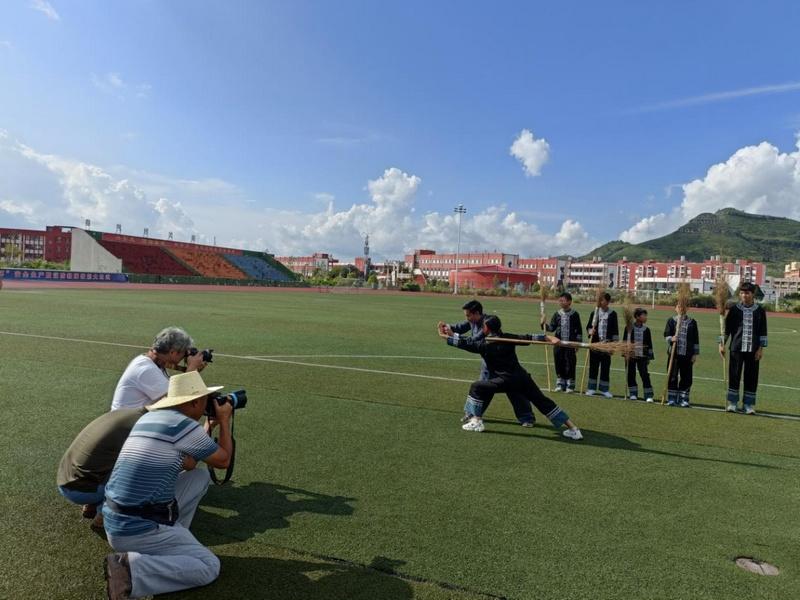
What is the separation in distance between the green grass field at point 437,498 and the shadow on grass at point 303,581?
13 millimetres

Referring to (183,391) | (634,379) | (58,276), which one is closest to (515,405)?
(634,379)

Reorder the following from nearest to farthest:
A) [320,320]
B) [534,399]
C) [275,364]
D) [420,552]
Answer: [420,552] → [534,399] → [275,364] → [320,320]

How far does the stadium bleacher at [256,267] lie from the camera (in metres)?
95.6

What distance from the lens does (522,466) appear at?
5691 millimetres

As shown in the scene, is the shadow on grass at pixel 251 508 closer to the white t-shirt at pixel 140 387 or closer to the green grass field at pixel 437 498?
the green grass field at pixel 437 498

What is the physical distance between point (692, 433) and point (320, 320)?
54.9ft

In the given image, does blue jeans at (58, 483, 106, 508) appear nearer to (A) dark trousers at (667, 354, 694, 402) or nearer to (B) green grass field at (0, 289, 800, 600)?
(B) green grass field at (0, 289, 800, 600)

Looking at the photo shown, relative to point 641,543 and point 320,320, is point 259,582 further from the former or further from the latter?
point 320,320

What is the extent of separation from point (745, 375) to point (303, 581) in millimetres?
8171

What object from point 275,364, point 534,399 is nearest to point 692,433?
point 534,399

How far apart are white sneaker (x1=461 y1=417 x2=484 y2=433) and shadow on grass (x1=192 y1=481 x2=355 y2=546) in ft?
8.63

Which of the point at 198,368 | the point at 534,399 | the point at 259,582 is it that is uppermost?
the point at 198,368

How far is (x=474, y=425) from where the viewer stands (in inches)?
275

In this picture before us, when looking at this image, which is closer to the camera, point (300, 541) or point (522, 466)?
point (300, 541)
